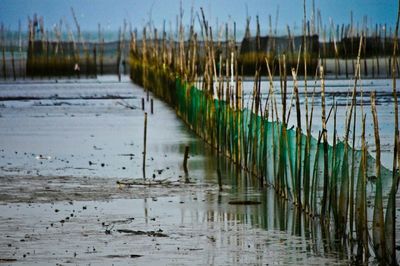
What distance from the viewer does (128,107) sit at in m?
24.5

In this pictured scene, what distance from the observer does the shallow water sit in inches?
307

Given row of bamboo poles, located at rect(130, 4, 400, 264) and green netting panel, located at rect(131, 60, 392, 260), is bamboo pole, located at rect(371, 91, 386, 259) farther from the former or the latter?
green netting panel, located at rect(131, 60, 392, 260)

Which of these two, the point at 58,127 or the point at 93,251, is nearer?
the point at 93,251

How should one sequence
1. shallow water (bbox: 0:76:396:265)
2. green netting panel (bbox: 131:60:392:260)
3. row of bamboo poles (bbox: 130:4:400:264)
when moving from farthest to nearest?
green netting panel (bbox: 131:60:392:260), shallow water (bbox: 0:76:396:265), row of bamboo poles (bbox: 130:4:400:264)

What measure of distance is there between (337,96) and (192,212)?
17.1 metres

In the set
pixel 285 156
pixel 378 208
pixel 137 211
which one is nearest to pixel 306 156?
pixel 285 156

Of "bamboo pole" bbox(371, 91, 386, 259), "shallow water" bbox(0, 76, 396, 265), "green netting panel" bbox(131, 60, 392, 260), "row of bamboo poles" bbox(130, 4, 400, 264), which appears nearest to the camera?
"bamboo pole" bbox(371, 91, 386, 259)

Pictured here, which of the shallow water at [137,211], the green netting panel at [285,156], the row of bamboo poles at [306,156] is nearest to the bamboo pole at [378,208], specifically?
the row of bamboo poles at [306,156]

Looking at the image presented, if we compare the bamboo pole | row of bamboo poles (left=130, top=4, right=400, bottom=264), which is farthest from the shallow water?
the bamboo pole

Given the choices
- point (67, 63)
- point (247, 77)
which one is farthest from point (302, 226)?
point (67, 63)

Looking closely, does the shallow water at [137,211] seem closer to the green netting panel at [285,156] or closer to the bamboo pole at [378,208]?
the green netting panel at [285,156]

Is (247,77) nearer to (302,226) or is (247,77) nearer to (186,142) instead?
(186,142)

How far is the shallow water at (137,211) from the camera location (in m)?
7.79

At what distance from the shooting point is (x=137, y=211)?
970 centimetres
